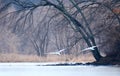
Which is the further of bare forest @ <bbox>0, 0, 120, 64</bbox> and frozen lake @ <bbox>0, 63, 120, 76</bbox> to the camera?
bare forest @ <bbox>0, 0, 120, 64</bbox>

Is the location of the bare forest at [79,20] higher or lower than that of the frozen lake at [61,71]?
higher

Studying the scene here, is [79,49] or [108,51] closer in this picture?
[108,51]

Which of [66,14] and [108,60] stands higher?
[66,14]

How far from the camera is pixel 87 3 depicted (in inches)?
882

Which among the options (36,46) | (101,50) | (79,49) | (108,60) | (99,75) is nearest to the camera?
(99,75)

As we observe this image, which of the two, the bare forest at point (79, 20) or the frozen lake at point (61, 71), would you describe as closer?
the frozen lake at point (61, 71)

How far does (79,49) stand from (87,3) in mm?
5569

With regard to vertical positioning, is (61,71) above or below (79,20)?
below

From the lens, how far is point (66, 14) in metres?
22.1

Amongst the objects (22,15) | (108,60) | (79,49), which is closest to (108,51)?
(108,60)

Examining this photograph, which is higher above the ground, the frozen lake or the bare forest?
the bare forest

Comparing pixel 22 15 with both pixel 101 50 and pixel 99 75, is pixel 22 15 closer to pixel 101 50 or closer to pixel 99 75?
pixel 101 50

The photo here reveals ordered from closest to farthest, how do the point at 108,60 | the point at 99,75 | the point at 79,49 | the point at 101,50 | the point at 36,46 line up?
1. the point at 99,75
2. the point at 108,60
3. the point at 101,50
4. the point at 79,49
5. the point at 36,46

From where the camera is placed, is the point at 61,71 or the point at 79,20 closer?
the point at 61,71
